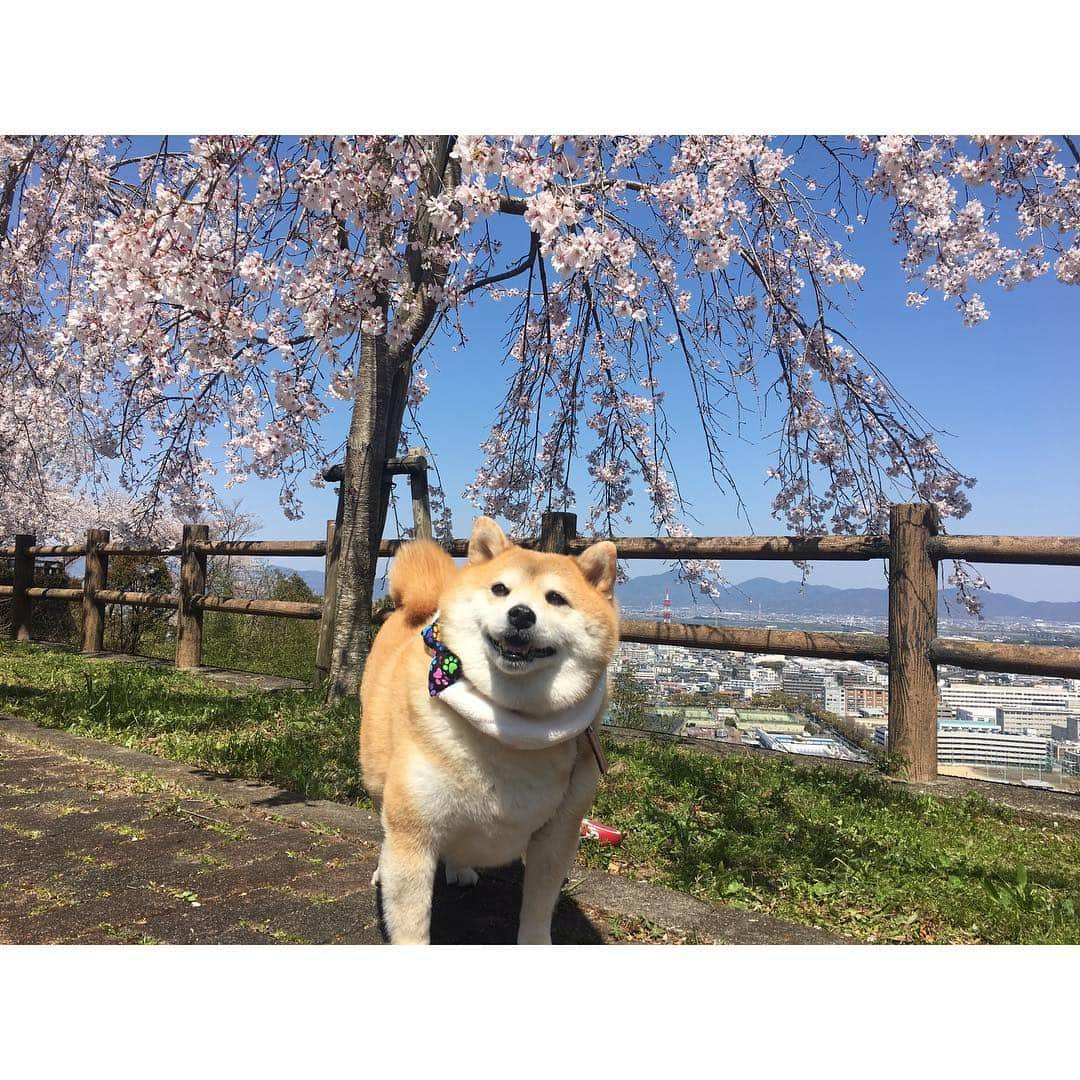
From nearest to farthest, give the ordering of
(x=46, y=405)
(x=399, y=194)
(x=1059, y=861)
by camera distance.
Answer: (x=1059, y=861) < (x=399, y=194) < (x=46, y=405)

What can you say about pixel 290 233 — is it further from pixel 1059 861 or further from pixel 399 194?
pixel 1059 861

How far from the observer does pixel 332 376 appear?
337 centimetres

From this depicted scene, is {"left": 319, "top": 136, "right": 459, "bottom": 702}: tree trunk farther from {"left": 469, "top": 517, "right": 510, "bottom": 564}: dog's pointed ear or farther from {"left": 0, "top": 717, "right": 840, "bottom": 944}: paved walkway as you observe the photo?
{"left": 469, "top": 517, "right": 510, "bottom": 564}: dog's pointed ear

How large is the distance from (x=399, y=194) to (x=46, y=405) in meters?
5.99

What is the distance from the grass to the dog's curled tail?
873 millimetres

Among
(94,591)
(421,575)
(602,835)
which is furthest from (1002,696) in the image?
(94,591)

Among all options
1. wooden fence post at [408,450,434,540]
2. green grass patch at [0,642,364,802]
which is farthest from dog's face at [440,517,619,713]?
wooden fence post at [408,450,434,540]

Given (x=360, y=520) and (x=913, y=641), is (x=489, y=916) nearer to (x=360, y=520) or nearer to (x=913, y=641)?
(x=913, y=641)

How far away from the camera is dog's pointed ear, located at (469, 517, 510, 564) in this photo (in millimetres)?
1532

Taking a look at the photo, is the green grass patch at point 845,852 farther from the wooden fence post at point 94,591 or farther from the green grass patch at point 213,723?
the wooden fence post at point 94,591

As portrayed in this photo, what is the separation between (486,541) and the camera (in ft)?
5.03

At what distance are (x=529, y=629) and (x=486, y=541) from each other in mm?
248
